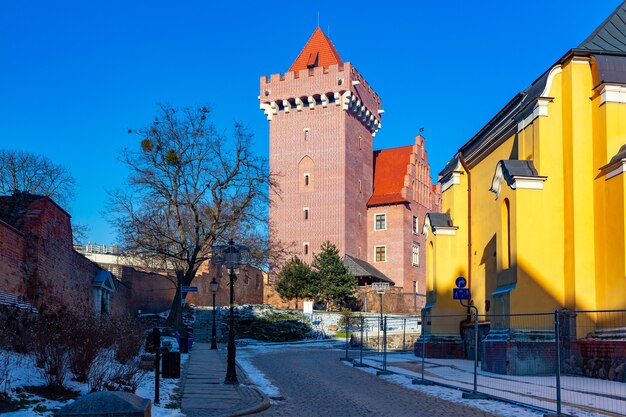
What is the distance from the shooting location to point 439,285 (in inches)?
1120

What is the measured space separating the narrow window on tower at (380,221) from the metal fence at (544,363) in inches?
1734

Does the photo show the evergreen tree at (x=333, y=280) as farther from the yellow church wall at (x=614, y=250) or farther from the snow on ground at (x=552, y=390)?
the yellow church wall at (x=614, y=250)

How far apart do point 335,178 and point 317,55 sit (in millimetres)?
13352

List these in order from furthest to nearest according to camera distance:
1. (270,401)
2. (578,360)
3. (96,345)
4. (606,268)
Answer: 1. (606,268)
2. (578,360)
3. (270,401)
4. (96,345)

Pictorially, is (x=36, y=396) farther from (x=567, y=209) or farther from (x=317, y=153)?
(x=317, y=153)

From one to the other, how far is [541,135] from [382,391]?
9026mm

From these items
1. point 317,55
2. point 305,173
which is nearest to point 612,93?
point 305,173

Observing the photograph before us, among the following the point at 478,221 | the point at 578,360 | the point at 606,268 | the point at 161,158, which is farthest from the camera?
the point at 161,158

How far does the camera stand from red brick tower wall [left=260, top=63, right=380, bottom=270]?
2603 inches

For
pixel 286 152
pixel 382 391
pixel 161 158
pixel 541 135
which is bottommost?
pixel 382 391

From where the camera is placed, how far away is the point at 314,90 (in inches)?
2623

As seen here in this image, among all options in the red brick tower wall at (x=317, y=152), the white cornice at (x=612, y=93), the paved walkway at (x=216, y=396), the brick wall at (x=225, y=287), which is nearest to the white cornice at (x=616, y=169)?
the white cornice at (x=612, y=93)

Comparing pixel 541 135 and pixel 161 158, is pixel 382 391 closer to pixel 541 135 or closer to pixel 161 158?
pixel 541 135

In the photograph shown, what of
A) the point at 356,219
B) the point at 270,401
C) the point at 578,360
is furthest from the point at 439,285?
the point at 356,219
